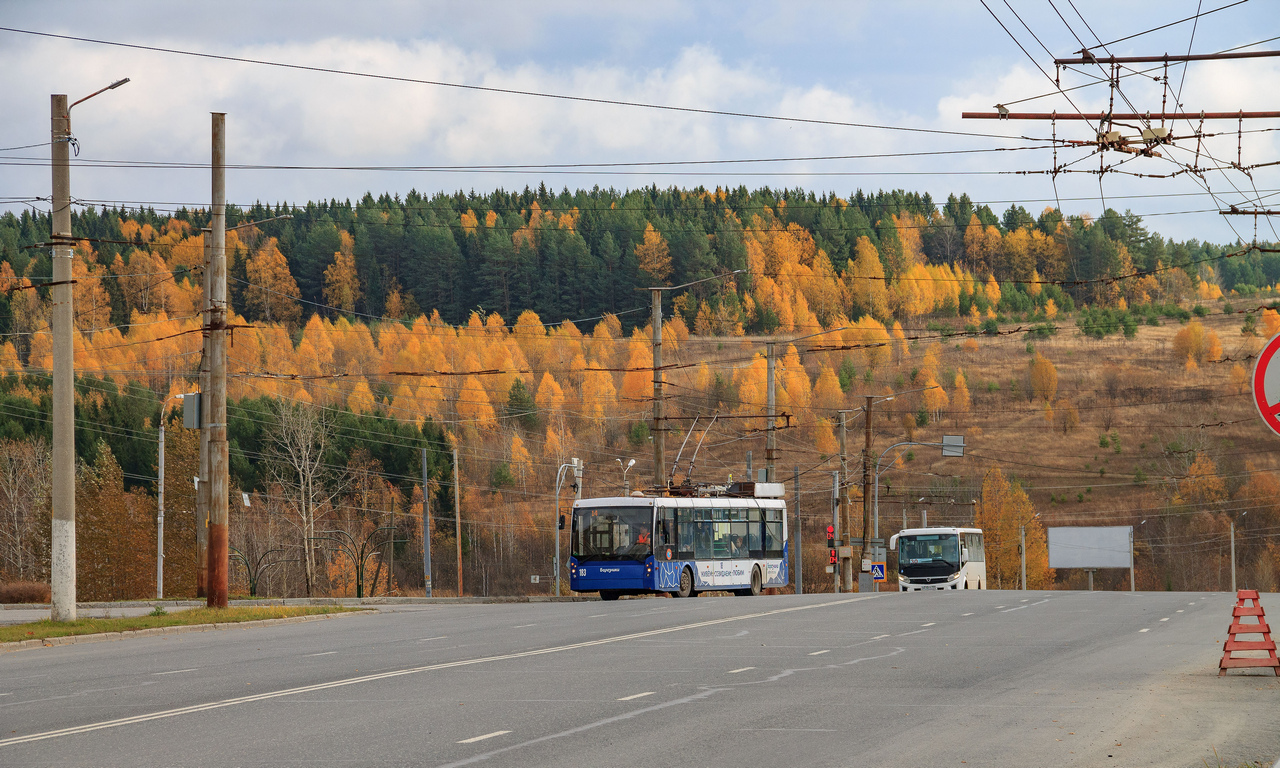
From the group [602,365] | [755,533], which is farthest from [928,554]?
[602,365]

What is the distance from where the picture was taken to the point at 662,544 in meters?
37.2

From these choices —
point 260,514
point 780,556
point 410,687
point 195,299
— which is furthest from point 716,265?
point 410,687

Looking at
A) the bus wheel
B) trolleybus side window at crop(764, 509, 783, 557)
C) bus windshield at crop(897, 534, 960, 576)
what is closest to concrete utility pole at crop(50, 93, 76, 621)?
the bus wheel

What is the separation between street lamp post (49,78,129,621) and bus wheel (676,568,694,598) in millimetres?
18684

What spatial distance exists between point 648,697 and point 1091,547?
90399 mm

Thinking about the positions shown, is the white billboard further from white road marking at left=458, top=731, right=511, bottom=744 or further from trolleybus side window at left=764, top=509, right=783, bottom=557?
white road marking at left=458, top=731, right=511, bottom=744

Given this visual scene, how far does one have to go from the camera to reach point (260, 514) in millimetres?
107000

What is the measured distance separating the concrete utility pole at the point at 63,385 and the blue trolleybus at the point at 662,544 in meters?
16.5

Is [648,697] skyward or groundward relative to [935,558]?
skyward

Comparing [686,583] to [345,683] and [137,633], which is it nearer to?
[137,633]

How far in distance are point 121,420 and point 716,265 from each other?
78.3 meters

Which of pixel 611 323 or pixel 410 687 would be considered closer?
pixel 410 687

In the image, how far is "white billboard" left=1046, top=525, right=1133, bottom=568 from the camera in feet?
311

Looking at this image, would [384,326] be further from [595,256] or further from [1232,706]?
[1232,706]
